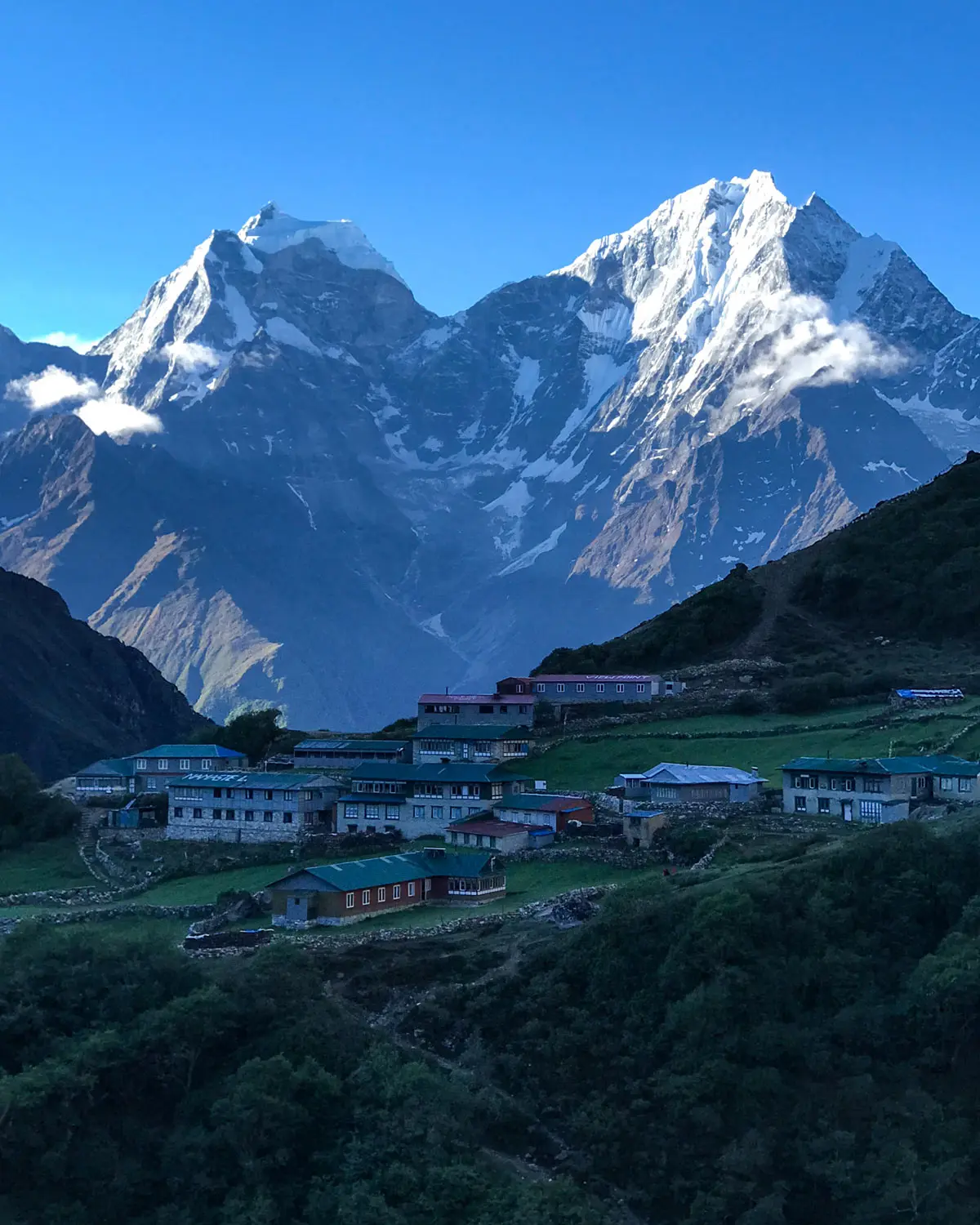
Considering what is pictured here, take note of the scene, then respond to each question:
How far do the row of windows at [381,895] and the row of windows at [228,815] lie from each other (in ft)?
47.0

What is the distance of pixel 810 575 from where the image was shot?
9506cm

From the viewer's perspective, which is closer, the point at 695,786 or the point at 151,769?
the point at 695,786

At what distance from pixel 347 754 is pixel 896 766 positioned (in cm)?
2965

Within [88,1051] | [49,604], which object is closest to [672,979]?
[88,1051]

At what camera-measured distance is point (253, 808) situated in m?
61.3

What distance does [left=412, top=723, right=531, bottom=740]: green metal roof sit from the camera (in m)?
67.7

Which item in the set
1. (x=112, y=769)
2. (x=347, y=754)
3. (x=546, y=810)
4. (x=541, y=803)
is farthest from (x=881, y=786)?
(x=112, y=769)

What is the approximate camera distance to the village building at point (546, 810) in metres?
54.4

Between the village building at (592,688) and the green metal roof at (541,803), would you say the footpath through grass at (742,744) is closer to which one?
the green metal roof at (541,803)

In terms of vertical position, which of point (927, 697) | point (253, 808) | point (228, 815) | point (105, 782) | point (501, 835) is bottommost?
point (501, 835)

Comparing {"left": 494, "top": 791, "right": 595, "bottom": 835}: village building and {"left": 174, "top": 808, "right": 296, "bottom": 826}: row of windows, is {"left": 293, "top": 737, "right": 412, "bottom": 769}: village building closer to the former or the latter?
{"left": 174, "top": 808, "right": 296, "bottom": 826}: row of windows

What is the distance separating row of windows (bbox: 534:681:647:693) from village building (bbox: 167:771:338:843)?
1935 cm

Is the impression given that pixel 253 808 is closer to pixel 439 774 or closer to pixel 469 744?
pixel 439 774

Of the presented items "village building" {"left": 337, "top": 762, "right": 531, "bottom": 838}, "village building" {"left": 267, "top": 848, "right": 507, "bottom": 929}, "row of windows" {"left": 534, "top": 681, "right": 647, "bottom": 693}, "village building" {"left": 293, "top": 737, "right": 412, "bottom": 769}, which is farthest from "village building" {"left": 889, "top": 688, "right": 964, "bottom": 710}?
"village building" {"left": 267, "top": 848, "right": 507, "bottom": 929}
